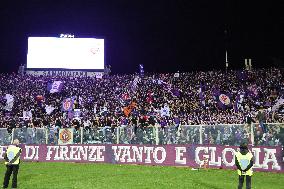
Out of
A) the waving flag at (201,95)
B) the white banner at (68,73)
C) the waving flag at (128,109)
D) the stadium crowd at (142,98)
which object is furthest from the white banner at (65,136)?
the white banner at (68,73)

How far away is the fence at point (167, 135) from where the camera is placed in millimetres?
20444

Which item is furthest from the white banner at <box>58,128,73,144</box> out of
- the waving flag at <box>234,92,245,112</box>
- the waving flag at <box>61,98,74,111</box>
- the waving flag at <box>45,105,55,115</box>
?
the waving flag at <box>234,92,245,112</box>

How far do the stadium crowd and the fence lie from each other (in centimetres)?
310

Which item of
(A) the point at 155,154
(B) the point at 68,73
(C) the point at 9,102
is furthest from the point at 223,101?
(C) the point at 9,102

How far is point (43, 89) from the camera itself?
157ft

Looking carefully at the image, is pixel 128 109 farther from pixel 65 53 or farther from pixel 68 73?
pixel 65 53

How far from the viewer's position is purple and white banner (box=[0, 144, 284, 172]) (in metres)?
19.9

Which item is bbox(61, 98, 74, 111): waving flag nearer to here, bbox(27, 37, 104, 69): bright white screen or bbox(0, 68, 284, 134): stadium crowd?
bbox(0, 68, 284, 134): stadium crowd

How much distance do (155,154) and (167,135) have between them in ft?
4.86

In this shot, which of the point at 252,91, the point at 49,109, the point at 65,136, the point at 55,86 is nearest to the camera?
the point at 65,136

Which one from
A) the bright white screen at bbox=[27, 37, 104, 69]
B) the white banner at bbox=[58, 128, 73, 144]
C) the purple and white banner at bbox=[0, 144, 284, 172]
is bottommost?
the purple and white banner at bbox=[0, 144, 284, 172]

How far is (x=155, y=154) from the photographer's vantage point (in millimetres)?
24609

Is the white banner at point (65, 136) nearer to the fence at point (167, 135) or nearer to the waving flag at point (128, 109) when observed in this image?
the fence at point (167, 135)

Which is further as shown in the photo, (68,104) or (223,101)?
(68,104)
